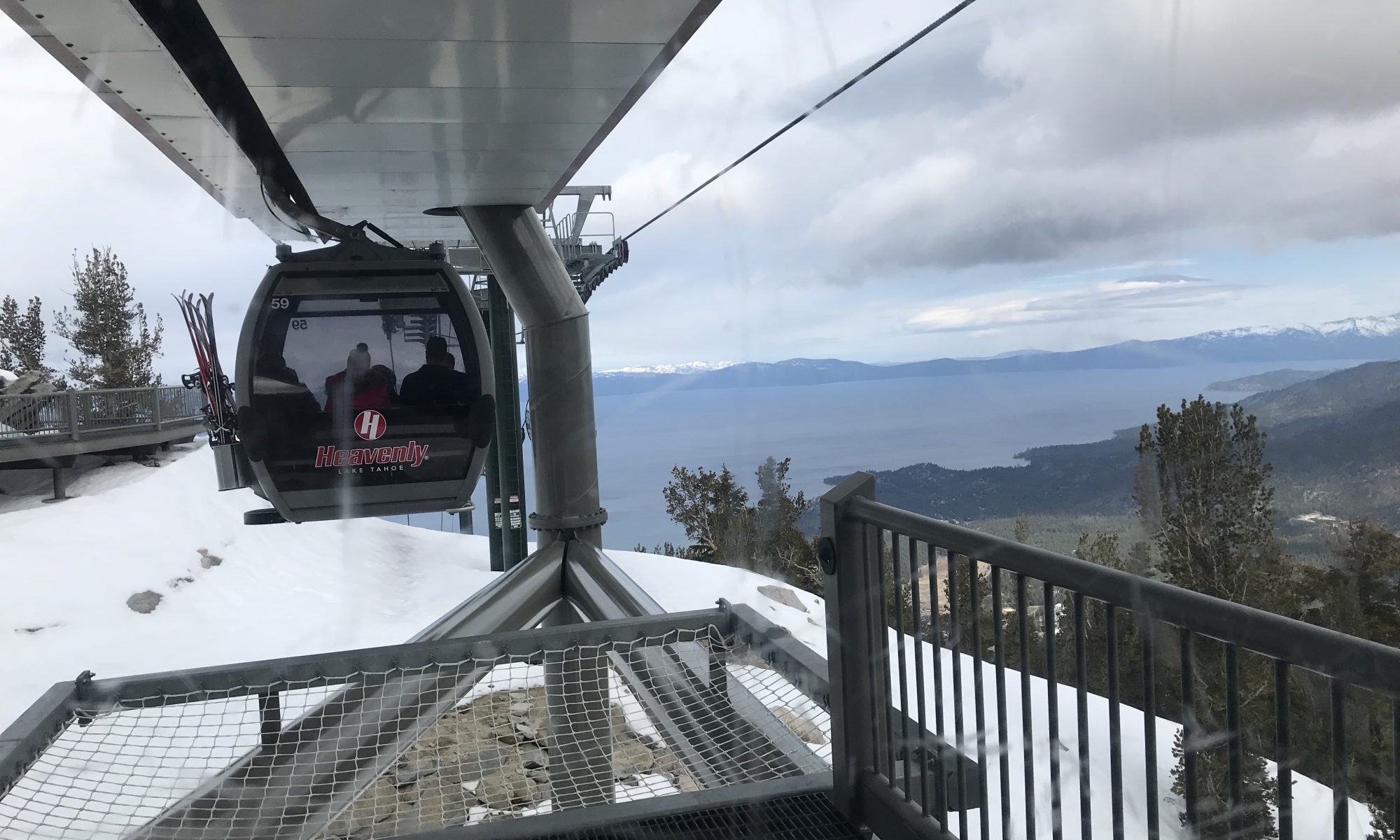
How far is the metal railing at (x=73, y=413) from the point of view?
10891mm

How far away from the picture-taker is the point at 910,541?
3.79 ft

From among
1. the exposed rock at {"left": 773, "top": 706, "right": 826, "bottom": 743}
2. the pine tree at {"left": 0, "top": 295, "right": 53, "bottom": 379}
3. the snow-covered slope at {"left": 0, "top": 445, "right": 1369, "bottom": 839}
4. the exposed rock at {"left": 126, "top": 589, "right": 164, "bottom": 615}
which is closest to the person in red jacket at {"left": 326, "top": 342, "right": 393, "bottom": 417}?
the exposed rock at {"left": 773, "top": 706, "right": 826, "bottom": 743}

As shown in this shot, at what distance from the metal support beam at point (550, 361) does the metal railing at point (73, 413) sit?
8650 mm

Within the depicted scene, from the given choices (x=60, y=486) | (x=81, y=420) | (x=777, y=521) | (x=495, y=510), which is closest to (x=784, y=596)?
(x=495, y=510)

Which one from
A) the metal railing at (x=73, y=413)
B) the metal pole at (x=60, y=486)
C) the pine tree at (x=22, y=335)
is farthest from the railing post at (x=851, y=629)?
the metal pole at (x=60, y=486)

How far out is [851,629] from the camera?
1.28 m

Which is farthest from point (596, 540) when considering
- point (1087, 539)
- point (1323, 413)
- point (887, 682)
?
point (1087, 539)

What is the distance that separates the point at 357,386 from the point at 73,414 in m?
10.2

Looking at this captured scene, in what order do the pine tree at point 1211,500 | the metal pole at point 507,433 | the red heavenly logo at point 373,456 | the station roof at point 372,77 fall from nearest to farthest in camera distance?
1. the station roof at point 372,77
2. the red heavenly logo at point 373,456
3. the metal pole at point 507,433
4. the pine tree at point 1211,500

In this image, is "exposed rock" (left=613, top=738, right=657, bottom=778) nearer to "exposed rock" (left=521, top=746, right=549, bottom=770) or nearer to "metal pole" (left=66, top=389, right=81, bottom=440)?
"exposed rock" (left=521, top=746, right=549, bottom=770)

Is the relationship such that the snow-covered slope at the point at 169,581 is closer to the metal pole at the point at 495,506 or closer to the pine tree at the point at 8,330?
the pine tree at the point at 8,330

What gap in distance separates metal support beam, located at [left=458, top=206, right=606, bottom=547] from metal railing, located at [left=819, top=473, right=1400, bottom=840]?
2.62 m

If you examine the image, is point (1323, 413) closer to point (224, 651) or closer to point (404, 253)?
point (404, 253)

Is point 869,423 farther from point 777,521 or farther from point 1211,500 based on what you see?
point 1211,500
